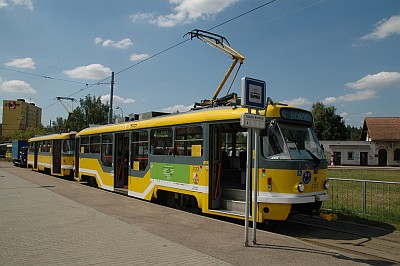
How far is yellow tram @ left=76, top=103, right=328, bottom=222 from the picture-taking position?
8.09 m

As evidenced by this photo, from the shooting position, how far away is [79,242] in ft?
22.1

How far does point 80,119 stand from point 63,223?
4481 centimetres

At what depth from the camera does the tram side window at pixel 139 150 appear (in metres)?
12.3

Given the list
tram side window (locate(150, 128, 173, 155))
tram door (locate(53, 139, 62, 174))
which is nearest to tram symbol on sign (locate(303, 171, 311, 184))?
tram side window (locate(150, 128, 173, 155))

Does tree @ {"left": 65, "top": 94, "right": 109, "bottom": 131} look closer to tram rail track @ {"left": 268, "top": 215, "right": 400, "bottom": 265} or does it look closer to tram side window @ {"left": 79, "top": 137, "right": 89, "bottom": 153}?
tram side window @ {"left": 79, "top": 137, "right": 89, "bottom": 153}

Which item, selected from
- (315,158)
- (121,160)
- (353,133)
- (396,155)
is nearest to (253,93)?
(315,158)

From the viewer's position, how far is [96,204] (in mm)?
11281

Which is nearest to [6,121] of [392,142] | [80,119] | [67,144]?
[80,119]

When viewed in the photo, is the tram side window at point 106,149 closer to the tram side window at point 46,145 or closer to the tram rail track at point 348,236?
the tram rail track at point 348,236

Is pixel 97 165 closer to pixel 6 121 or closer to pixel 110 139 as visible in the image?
pixel 110 139

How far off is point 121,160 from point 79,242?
313 inches

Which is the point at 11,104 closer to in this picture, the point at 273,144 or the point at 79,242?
the point at 79,242

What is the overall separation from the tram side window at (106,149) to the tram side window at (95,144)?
1.64 feet

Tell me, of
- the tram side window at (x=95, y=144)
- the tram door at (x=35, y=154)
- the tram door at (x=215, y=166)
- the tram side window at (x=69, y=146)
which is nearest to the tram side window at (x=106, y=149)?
the tram side window at (x=95, y=144)
